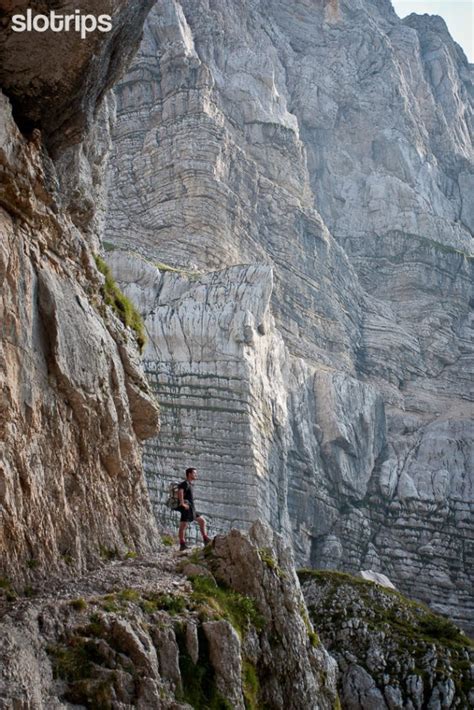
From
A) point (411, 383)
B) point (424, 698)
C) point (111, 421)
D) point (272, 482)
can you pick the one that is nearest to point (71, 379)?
point (111, 421)

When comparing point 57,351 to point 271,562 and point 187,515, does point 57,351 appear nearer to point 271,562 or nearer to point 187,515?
point 271,562

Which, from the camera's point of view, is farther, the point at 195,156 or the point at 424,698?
the point at 195,156

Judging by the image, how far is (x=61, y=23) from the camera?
1535 cm

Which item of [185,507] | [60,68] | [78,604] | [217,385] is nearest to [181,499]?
[185,507]

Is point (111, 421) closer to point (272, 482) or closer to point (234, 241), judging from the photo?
point (272, 482)

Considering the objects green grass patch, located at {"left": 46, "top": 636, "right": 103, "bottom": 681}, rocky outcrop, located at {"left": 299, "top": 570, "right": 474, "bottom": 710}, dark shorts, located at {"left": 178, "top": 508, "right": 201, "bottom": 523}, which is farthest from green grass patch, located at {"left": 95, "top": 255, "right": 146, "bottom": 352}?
green grass patch, located at {"left": 46, "top": 636, "right": 103, "bottom": 681}

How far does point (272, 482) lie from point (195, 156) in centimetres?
1985

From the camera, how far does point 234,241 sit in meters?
55.7

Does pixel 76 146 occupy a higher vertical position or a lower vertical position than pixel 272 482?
higher

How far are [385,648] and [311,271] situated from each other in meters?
39.9

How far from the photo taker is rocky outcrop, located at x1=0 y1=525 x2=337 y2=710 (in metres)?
10.7

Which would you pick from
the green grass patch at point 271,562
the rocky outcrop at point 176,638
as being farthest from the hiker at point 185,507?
the green grass patch at point 271,562

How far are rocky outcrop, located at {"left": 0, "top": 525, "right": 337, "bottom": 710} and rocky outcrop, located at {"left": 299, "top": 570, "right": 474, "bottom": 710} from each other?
20.6 ft

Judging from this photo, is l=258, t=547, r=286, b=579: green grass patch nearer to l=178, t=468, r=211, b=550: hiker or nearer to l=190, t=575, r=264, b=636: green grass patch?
l=190, t=575, r=264, b=636: green grass patch
